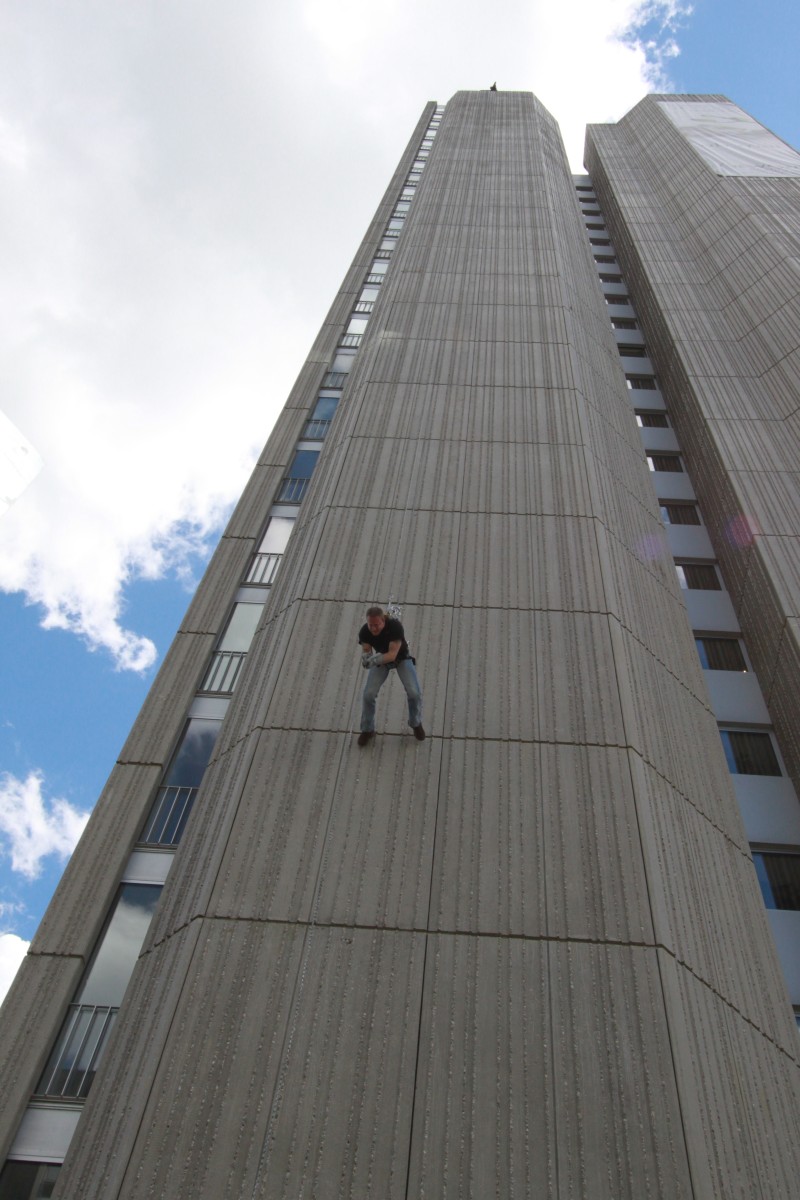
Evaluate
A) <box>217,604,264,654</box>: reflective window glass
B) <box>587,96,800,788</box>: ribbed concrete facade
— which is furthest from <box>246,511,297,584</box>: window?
<box>587,96,800,788</box>: ribbed concrete facade

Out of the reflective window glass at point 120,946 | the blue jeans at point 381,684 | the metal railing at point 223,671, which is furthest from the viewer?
the metal railing at point 223,671

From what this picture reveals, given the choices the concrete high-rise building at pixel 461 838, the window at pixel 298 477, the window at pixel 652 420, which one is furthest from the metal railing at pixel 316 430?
the window at pixel 652 420

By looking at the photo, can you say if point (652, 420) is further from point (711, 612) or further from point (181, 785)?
point (181, 785)

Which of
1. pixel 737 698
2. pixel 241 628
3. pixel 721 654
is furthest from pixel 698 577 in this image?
pixel 241 628

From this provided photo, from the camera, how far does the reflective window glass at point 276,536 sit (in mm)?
16781

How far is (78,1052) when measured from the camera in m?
9.40

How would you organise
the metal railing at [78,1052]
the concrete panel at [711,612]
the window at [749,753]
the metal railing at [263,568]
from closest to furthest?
the metal railing at [78,1052], the window at [749,753], the metal railing at [263,568], the concrete panel at [711,612]

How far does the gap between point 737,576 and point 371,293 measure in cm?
1780

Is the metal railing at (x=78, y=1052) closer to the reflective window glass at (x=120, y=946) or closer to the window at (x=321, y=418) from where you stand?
the reflective window glass at (x=120, y=946)

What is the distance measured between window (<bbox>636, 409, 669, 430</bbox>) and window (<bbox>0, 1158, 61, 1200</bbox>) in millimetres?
22746

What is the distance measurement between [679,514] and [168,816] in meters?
15.6

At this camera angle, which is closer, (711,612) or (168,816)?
(168,816)

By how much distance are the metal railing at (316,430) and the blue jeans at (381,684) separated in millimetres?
12576

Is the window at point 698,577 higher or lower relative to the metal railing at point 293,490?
lower
